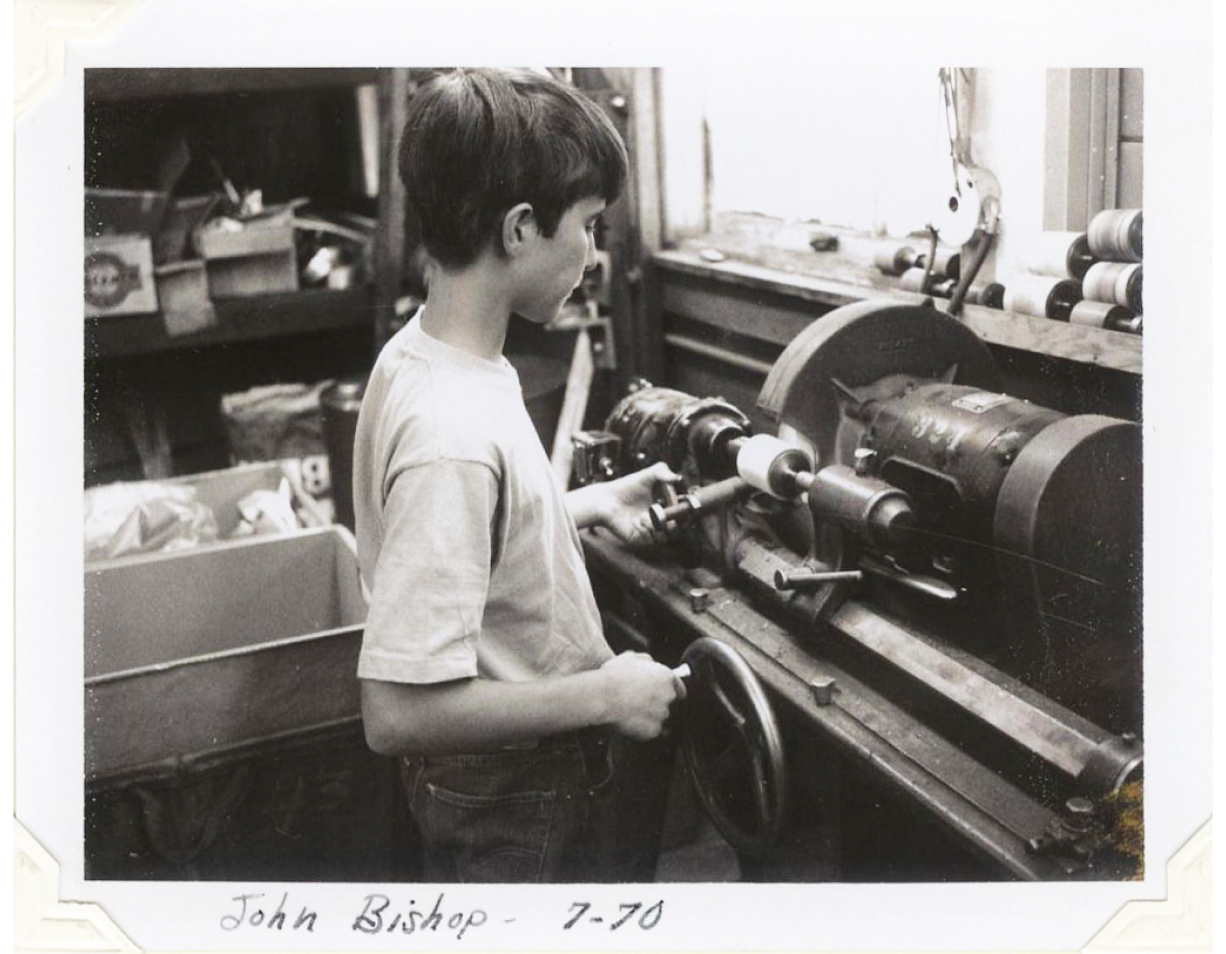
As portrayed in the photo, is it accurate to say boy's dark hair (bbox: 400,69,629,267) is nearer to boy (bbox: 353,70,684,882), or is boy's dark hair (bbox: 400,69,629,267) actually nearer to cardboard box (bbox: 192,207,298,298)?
boy (bbox: 353,70,684,882)

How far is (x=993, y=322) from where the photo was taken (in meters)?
1.83

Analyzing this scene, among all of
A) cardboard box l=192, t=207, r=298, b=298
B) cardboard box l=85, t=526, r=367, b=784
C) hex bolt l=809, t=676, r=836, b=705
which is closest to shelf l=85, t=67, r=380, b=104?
cardboard box l=85, t=526, r=367, b=784

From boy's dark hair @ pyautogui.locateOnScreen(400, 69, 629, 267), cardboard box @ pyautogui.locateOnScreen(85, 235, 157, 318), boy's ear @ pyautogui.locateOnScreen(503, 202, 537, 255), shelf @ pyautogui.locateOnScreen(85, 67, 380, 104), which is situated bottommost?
cardboard box @ pyautogui.locateOnScreen(85, 235, 157, 318)

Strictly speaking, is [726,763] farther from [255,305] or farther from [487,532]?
[255,305]

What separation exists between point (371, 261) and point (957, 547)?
73.1 inches

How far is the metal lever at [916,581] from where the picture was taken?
1.36 meters

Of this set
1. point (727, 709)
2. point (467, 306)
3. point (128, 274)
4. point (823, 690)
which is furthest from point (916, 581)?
point (128, 274)

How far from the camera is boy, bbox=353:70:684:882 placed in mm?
1025

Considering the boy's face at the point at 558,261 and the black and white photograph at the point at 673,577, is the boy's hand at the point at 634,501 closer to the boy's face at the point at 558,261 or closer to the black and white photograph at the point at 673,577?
the black and white photograph at the point at 673,577

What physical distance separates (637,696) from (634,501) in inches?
Result: 20.2

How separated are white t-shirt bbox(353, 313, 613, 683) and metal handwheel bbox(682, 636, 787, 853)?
0.19m

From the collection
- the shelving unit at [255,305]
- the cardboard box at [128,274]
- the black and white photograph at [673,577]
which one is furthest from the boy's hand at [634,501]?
the cardboard box at [128,274]

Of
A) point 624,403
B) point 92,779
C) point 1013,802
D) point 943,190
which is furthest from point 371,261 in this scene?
point 1013,802

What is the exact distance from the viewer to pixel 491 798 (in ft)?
4.01
